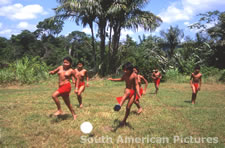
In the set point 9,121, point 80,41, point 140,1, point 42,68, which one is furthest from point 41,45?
point 9,121

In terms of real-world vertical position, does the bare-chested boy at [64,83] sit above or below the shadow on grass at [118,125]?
above

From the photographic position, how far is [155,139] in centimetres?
478

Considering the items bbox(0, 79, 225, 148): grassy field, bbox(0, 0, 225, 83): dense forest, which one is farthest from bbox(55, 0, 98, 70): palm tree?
bbox(0, 79, 225, 148): grassy field

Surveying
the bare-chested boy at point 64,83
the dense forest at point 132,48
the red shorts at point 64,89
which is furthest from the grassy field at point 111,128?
the dense forest at point 132,48

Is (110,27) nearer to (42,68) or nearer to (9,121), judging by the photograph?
(42,68)

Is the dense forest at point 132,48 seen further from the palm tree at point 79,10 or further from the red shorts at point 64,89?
the red shorts at point 64,89

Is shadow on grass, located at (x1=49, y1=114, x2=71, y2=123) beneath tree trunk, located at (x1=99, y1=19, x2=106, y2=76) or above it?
beneath

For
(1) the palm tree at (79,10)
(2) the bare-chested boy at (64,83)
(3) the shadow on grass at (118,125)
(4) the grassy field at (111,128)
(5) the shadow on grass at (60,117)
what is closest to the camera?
(4) the grassy field at (111,128)

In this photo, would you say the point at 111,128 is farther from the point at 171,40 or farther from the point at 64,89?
the point at 171,40

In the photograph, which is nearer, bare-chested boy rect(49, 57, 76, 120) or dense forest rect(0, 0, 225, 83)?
bare-chested boy rect(49, 57, 76, 120)

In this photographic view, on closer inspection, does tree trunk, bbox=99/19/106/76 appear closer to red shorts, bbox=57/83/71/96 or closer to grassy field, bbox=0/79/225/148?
grassy field, bbox=0/79/225/148

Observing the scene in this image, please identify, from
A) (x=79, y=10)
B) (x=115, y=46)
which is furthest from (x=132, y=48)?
(x=79, y=10)

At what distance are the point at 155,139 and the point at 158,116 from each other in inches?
82.2

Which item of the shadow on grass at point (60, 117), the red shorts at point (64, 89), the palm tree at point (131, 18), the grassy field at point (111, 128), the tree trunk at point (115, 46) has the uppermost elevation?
the palm tree at point (131, 18)
